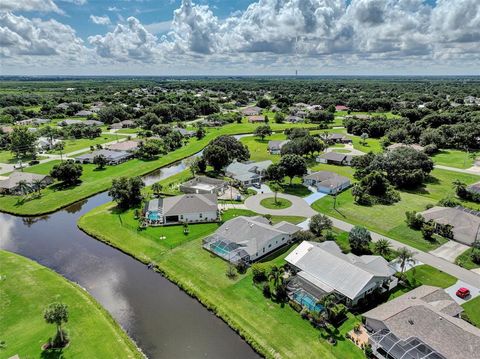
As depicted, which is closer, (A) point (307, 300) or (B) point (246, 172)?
(A) point (307, 300)

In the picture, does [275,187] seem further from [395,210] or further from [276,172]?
[395,210]

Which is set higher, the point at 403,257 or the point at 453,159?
the point at 403,257

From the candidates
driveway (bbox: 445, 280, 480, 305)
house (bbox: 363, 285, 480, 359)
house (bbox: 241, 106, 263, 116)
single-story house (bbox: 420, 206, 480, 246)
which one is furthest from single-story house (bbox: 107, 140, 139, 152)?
driveway (bbox: 445, 280, 480, 305)

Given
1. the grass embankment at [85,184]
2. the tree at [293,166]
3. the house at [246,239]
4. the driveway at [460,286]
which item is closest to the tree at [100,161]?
the grass embankment at [85,184]

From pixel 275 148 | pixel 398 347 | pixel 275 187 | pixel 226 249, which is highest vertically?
pixel 275 187

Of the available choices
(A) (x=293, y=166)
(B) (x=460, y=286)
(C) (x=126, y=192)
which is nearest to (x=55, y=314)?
(C) (x=126, y=192)

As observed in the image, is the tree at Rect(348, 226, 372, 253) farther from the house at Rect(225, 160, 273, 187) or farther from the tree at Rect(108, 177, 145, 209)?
the tree at Rect(108, 177, 145, 209)

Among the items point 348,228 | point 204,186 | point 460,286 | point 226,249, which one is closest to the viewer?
point 460,286
